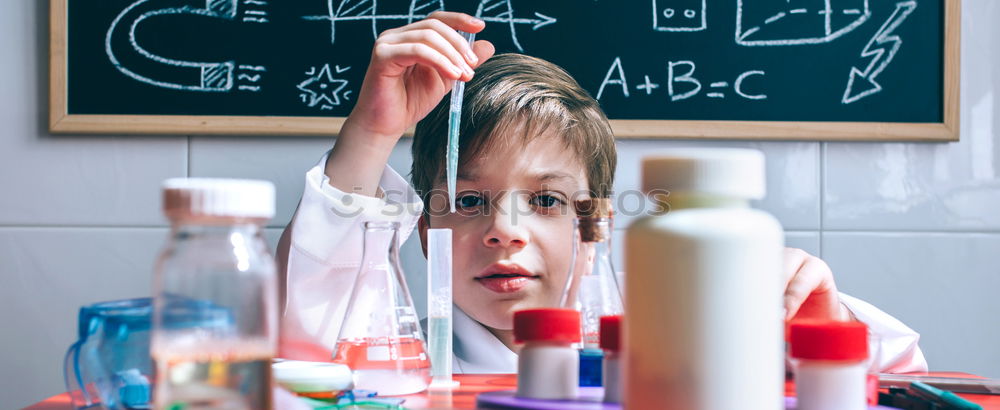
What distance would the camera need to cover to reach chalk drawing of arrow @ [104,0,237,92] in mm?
1399

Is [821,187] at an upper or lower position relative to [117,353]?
upper

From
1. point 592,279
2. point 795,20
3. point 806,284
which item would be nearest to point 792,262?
point 806,284

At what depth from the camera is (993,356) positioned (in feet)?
4.95

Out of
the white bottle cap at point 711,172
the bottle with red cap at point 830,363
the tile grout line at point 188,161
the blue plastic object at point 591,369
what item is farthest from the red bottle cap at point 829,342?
the tile grout line at point 188,161

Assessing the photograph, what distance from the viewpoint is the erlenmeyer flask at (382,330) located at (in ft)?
2.17

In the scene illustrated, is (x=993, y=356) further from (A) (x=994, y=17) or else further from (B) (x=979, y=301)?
(A) (x=994, y=17)

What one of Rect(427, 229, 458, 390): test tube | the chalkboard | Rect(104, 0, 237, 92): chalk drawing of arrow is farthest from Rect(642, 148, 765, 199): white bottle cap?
Rect(104, 0, 237, 92): chalk drawing of arrow

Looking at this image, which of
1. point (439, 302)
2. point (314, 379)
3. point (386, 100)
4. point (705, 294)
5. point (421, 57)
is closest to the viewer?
point (705, 294)

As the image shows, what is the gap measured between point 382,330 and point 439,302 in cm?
8

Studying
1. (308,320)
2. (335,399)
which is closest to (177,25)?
(308,320)

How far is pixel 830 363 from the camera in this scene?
16.7 inches

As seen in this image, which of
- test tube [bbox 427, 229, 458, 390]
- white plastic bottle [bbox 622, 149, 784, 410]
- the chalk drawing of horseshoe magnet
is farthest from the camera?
the chalk drawing of horseshoe magnet

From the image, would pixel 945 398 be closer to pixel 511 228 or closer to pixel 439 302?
pixel 439 302

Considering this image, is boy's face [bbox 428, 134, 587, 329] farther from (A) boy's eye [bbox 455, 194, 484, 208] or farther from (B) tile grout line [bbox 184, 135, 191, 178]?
(B) tile grout line [bbox 184, 135, 191, 178]
